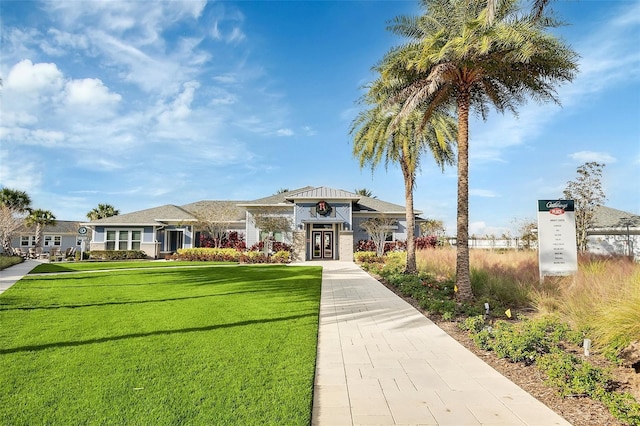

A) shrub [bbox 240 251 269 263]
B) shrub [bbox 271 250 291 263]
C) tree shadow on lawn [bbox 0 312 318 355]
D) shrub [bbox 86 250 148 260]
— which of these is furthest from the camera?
shrub [bbox 86 250 148 260]

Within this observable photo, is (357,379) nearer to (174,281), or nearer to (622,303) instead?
(622,303)

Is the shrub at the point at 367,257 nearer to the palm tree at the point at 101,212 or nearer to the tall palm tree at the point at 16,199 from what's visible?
the palm tree at the point at 101,212

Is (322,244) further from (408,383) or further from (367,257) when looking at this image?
(408,383)

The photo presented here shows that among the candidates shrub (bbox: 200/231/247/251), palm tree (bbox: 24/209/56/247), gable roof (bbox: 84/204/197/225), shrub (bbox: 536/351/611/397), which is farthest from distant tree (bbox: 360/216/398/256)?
palm tree (bbox: 24/209/56/247)

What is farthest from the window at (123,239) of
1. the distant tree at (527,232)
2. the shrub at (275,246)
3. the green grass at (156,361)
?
the distant tree at (527,232)

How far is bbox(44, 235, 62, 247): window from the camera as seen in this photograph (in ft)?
155

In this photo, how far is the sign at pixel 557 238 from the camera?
10.3 m

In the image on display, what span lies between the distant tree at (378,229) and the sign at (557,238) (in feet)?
54.4

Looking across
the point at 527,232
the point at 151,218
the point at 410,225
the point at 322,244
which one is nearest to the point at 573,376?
the point at 410,225

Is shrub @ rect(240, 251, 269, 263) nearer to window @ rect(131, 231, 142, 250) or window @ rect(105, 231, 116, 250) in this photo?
window @ rect(131, 231, 142, 250)

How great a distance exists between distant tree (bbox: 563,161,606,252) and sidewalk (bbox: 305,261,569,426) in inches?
737

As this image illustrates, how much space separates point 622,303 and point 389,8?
1116cm

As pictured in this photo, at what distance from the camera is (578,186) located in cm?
2106

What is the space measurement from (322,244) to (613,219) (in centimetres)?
2088
